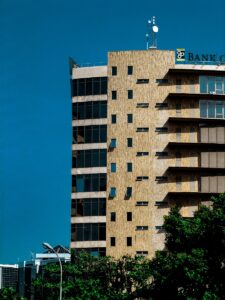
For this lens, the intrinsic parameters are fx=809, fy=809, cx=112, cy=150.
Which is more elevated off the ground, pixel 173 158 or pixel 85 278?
pixel 173 158

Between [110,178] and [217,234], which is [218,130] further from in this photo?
[217,234]

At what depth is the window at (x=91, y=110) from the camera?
308ft

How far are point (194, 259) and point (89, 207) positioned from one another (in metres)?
28.2

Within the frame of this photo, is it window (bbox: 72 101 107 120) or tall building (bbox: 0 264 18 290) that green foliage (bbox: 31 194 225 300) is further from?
tall building (bbox: 0 264 18 290)

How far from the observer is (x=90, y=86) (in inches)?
3720

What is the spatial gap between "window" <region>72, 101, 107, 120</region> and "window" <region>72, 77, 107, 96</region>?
1194 millimetres

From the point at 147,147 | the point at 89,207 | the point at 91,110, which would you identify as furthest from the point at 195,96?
the point at 89,207

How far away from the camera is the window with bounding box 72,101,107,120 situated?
9381cm

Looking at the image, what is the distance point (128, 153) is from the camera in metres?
92.9

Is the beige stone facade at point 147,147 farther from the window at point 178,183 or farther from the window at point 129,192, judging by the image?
the window at point 129,192

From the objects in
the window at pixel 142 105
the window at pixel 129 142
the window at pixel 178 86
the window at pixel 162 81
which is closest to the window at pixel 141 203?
the window at pixel 129 142

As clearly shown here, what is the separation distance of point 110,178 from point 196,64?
17027mm

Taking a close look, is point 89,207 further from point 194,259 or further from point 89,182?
point 194,259

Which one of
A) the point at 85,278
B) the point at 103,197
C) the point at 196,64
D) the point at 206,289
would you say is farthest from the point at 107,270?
the point at 196,64
